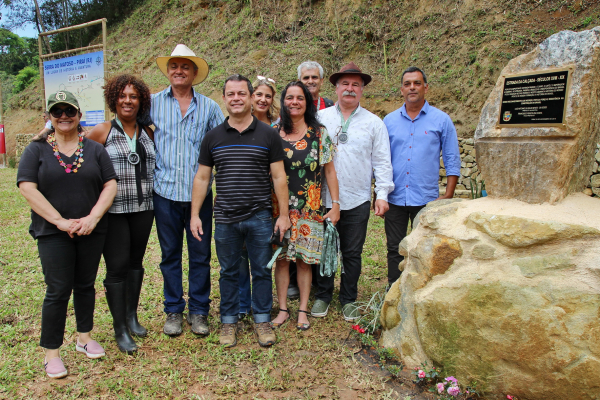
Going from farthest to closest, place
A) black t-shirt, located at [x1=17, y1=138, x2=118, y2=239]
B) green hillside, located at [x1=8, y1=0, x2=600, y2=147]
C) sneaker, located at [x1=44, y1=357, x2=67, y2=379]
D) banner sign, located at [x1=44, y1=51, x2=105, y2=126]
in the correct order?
green hillside, located at [x1=8, y1=0, x2=600, y2=147] → banner sign, located at [x1=44, y1=51, x2=105, y2=126] → sneaker, located at [x1=44, y1=357, x2=67, y2=379] → black t-shirt, located at [x1=17, y1=138, x2=118, y2=239]

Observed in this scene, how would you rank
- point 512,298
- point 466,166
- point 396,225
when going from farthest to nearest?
point 466,166 → point 396,225 → point 512,298

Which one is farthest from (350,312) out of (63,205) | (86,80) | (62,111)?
(86,80)

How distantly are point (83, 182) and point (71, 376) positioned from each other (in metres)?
1.29

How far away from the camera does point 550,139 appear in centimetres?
256

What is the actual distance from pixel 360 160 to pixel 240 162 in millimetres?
1010

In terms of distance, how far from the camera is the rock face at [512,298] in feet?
7.27

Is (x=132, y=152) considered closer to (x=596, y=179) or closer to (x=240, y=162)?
(x=240, y=162)

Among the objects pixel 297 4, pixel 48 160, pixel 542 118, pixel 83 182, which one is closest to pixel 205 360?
pixel 83 182

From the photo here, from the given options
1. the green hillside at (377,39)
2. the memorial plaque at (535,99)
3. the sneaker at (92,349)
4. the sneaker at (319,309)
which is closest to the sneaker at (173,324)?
the sneaker at (92,349)

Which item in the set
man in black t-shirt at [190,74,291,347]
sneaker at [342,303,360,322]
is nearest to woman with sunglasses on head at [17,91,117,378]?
man in black t-shirt at [190,74,291,347]

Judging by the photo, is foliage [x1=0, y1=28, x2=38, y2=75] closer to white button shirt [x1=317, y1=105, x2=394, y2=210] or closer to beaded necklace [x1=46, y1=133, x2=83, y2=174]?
beaded necklace [x1=46, y1=133, x2=83, y2=174]

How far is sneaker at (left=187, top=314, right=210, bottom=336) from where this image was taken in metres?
3.29

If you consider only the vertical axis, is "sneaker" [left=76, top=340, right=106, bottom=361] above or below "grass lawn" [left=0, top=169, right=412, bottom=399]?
above

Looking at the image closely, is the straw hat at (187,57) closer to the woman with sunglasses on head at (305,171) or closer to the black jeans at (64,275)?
the woman with sunglasses on head at (305,171)
